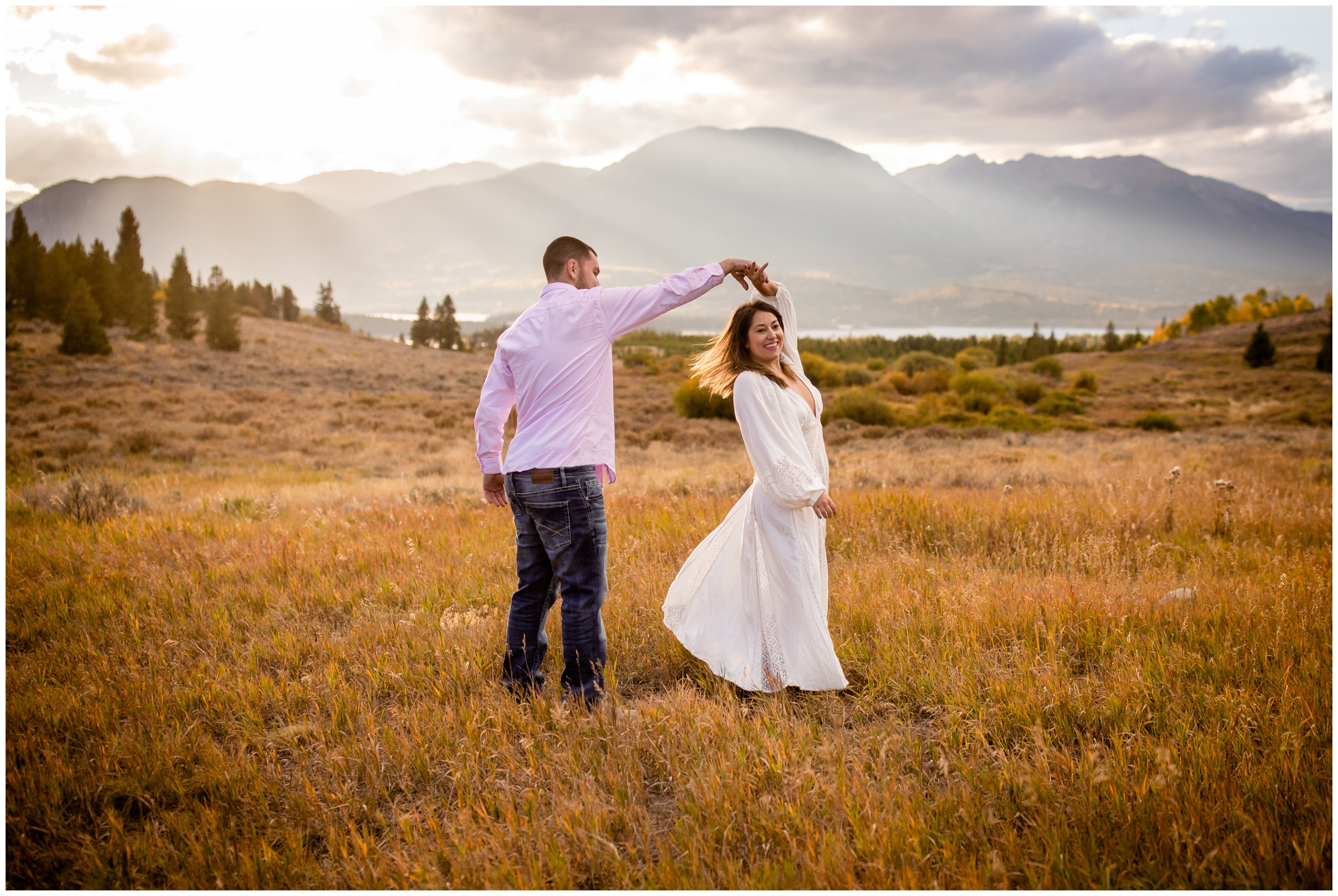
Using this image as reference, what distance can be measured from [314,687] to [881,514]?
598 cm

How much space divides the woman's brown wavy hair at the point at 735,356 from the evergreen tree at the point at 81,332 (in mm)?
48520

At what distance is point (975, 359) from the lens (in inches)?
2067

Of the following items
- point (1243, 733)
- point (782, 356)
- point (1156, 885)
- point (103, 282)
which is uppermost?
point (103, 282)

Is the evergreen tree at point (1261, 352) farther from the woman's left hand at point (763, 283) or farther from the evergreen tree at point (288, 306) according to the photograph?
the evergreen tree at point (288, 306)

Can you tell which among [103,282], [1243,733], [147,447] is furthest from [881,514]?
[103,282]

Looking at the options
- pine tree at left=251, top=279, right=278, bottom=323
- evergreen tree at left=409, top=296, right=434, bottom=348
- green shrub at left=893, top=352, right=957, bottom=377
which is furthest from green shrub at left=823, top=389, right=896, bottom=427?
pine tree at left=251, top=279, right=278, bottom=323

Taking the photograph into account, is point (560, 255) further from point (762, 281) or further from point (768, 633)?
point (768, 633)

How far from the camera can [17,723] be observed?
381 centimetres

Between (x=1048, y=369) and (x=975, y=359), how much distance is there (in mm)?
5341

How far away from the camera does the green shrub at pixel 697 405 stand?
28578 millimetres

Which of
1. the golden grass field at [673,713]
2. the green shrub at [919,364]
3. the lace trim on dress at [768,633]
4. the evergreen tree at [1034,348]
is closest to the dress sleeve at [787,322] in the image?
the lace trim on dress at [768,633]

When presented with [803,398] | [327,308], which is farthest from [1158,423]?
[327,308]

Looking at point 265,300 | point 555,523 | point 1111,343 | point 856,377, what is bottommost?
point 555,523

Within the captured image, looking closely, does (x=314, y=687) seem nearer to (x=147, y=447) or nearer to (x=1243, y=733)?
(x=1243, y=733)
